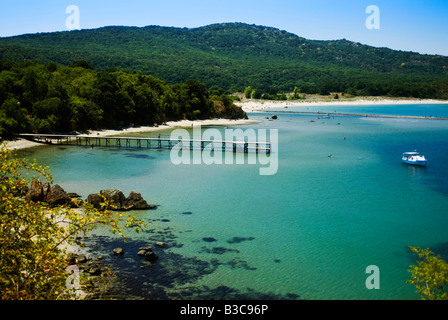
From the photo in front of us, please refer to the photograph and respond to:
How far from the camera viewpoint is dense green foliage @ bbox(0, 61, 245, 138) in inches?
2258

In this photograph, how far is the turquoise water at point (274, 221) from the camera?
59.6ft

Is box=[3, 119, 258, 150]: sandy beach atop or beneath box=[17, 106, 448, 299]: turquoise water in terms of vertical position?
atop

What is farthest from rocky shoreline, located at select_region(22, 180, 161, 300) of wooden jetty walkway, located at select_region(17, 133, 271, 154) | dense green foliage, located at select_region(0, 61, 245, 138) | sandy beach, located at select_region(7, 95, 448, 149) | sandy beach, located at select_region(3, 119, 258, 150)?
sandy beach, located at select_region(7, 95, 448, 149)

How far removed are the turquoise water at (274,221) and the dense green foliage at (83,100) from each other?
842 centimetres

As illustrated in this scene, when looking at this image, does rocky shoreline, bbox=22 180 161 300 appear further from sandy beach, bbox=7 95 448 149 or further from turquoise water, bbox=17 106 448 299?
sandy beach, bbox=7 95 448 149

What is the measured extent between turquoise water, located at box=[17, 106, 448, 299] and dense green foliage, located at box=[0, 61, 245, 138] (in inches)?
331

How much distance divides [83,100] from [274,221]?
5070 centimetres

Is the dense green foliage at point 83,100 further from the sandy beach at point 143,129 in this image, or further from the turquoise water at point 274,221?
the turquoise water at point 274,221

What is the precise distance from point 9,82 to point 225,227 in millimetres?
48297

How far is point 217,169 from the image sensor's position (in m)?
44.5

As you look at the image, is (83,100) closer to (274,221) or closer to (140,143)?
(140,143)

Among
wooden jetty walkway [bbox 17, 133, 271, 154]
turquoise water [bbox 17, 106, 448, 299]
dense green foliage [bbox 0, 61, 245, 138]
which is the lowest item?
turquoise water [bbox 17, 106, 448, 299]

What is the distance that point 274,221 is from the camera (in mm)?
27031
